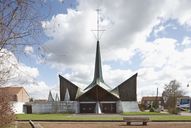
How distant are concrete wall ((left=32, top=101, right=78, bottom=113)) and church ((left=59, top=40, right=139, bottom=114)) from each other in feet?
3.26

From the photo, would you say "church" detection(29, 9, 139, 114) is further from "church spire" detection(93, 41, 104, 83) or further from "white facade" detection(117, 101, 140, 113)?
"church spire" detection(93, 41, 104, 83)

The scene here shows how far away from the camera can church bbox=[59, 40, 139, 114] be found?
75.2 meters

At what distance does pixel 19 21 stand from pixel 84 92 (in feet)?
234

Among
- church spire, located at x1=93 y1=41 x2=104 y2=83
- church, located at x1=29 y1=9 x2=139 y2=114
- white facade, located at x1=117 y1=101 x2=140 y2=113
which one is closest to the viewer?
church, located at x1=29 y1=9 x2=139 y2=114

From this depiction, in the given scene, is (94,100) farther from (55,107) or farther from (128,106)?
(55,107)

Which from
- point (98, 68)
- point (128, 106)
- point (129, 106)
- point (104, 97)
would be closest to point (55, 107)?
point (104, 97)

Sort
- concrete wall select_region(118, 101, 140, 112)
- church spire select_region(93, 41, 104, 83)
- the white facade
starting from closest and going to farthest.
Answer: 1. the white facade
2. concrete wall select_region(118, 101, 140, 112)
3. church spire select_region(93, 41, 104, 83)

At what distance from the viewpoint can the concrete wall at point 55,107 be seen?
72.9 metres

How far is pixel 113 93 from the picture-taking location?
77125 millimetres

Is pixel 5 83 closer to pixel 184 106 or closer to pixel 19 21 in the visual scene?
pixel 19 21

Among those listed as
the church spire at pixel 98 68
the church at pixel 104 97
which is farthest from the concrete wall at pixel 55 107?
the church spire at pixel 98 68

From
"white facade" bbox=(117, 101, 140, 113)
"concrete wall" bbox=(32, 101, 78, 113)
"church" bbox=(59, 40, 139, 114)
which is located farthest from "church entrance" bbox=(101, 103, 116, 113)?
"concrete wall" bbox=(32, 101, 78, 113)

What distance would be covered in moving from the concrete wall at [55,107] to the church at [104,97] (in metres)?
0.99

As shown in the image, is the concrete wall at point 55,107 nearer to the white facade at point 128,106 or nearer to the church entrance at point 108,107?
the church entrance at point 108,107
